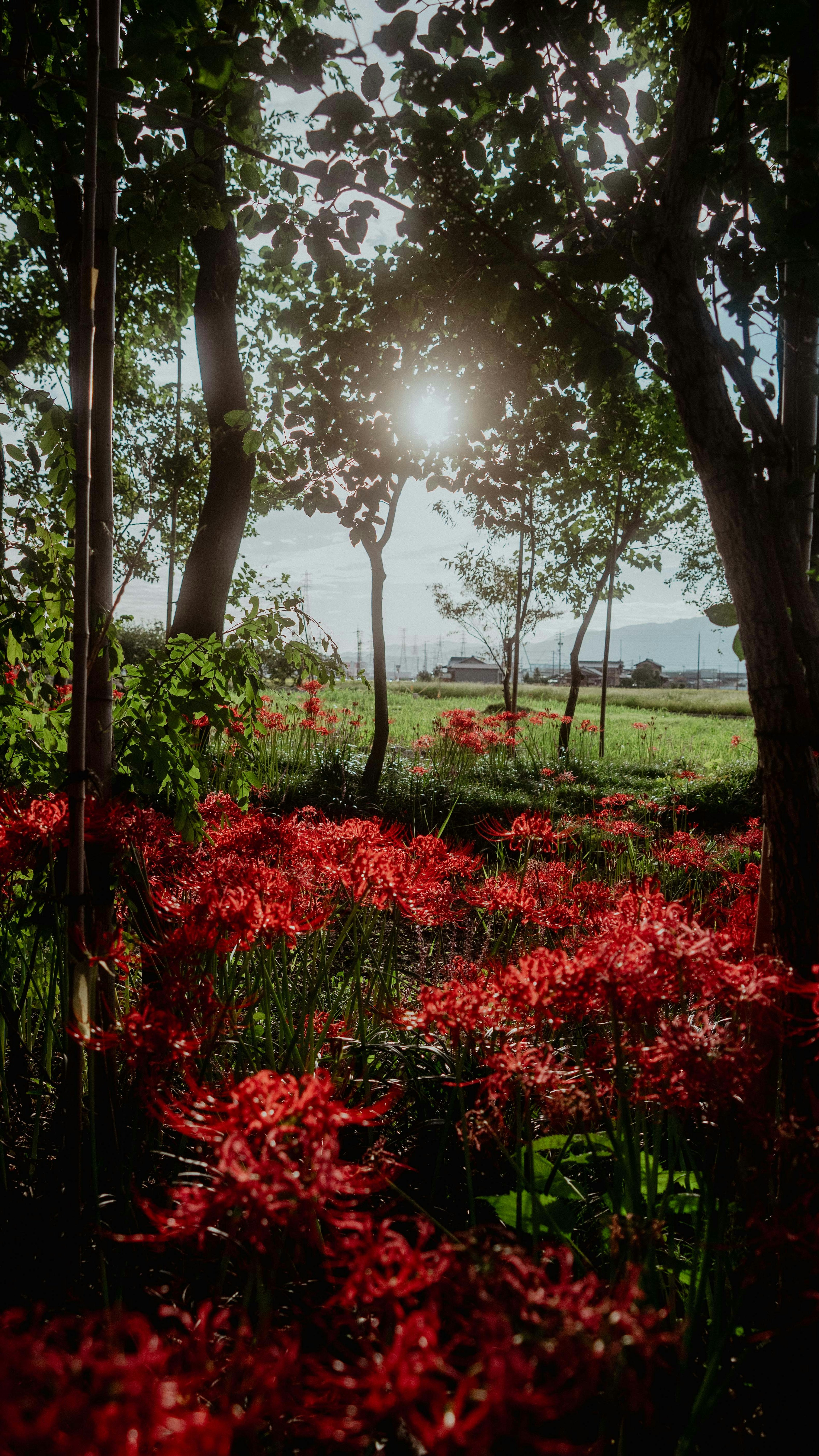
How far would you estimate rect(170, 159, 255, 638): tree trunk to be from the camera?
4691 mm

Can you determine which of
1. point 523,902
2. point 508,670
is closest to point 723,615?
point 523,902

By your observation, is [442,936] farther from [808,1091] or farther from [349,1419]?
[349,1419]

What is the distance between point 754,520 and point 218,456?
14.3ft

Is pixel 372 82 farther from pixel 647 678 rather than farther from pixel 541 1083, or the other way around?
pixel 647 678

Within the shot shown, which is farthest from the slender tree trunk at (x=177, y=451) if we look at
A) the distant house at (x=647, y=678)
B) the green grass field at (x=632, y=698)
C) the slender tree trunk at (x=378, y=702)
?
the distant house at (x=647, y=678)

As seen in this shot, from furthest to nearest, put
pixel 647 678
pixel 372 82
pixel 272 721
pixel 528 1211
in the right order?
1. pixel 647 678
2. pixel 272 721
3. pixel 372 82
4. pixel 528 1211

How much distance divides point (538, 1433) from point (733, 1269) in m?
0.44

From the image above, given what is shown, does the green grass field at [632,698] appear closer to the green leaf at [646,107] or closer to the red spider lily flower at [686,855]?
the red spider lily flower at [686,855]

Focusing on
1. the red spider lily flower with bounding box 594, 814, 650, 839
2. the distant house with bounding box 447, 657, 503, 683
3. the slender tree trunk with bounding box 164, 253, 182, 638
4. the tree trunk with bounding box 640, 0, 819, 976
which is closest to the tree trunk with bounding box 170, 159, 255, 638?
the slender tree trunk with bounding box 164, 253, 182, 638

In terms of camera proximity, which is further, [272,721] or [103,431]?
[272,721]

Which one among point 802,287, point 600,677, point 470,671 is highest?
point 470,671

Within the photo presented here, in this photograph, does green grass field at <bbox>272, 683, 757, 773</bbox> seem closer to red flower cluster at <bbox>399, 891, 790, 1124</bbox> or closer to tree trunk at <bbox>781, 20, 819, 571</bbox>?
tree trunk at <bbox>781, 20, 819, 571</bbox>

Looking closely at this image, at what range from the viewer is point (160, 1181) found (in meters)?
1.51

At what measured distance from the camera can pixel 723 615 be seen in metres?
1.65
